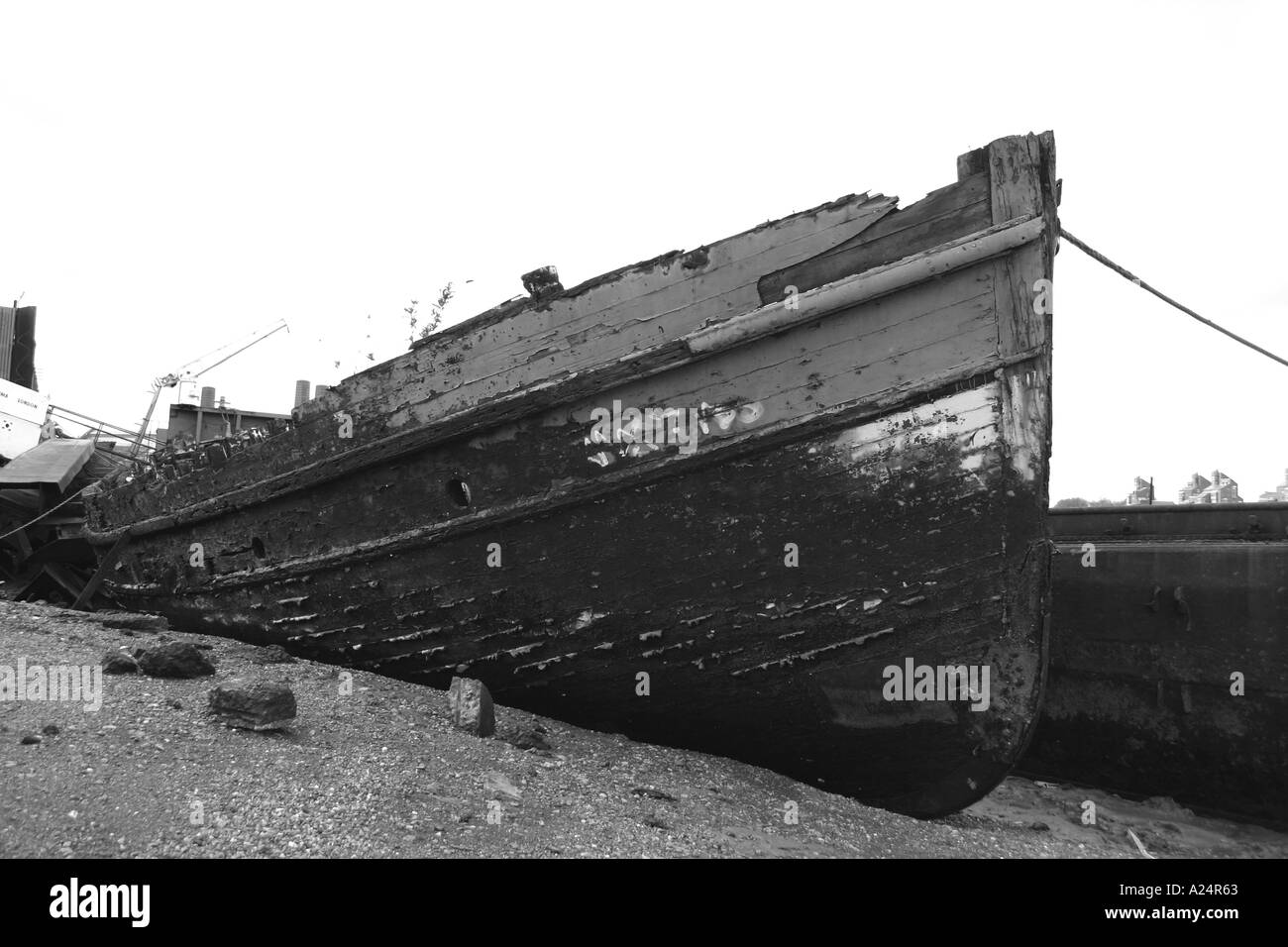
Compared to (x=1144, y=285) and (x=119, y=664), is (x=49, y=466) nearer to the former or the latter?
(x=119, y=664)

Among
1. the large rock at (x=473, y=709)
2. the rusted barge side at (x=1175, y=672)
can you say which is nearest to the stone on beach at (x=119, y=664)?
the large rock at (x=473, y=709)

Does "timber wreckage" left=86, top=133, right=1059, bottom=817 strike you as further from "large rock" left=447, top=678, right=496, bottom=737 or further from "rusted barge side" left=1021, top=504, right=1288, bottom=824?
"rusted barge side" left=1021, top=504, right=1288, bottom=824

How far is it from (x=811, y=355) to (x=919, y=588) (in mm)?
1213

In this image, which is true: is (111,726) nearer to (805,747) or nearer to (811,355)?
(805,747)

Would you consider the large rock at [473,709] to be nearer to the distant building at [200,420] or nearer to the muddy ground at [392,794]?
the muddy ground at [392,794]

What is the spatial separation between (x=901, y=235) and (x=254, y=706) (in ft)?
11.9

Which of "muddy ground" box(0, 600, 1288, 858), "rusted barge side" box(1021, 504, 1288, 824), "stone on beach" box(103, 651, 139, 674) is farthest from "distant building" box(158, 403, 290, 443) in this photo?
"rusted barge side" box(1021, 504, 1288, 824)

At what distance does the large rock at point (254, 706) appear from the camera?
360 cm

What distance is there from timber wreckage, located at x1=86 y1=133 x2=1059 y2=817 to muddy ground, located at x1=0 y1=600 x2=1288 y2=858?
0.38 meters

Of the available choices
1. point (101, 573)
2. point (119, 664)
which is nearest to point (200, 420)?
point (101, 573)

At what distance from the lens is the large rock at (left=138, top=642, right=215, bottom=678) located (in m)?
4.13

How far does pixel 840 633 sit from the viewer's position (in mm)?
3992

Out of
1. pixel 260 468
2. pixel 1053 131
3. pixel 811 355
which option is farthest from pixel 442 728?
pixel 1053 131

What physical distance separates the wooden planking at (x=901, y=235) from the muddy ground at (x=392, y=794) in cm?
240
